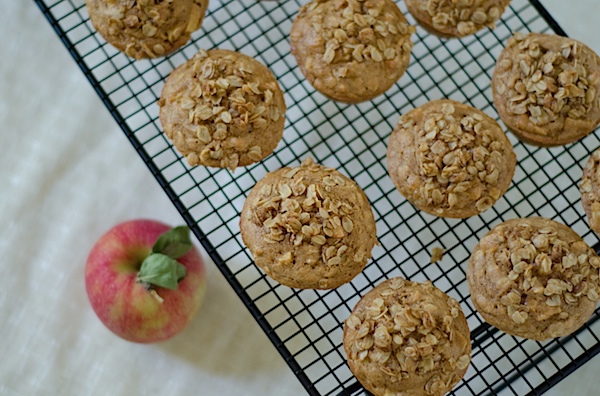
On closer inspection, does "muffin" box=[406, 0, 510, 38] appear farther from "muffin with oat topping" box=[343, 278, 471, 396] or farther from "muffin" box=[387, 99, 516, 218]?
"muffin with oat topping" box=[343, 278, 471, 396]

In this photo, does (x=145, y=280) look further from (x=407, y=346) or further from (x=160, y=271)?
(x=407, y=346)

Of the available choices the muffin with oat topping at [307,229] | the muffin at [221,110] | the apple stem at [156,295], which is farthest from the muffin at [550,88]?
the apple stem at [156,295]

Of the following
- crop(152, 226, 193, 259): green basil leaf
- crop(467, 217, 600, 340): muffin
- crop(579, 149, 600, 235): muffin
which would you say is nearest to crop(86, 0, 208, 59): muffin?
crop(152, 226, 193, 259): green basil leaf

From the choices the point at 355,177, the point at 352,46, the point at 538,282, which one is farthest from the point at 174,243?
the point at 538,282

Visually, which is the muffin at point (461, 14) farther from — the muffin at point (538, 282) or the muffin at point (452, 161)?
the muffin at point (538, 282)

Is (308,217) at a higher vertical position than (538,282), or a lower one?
higher

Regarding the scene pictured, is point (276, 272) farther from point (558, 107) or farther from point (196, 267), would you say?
point (558, 107)
